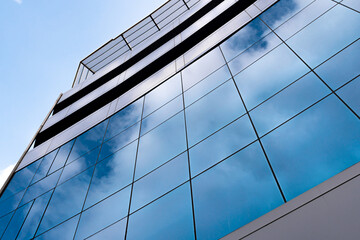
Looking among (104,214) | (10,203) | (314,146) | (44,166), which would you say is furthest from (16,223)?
(314,146)

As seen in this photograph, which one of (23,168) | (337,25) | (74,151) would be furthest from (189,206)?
(23,168)

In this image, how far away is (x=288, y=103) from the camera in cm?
717

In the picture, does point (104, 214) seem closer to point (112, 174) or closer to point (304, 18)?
point (112, 174)

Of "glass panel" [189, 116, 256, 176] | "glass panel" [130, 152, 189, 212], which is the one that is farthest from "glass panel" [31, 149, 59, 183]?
"glass panel" [189, 116, 256, 176]

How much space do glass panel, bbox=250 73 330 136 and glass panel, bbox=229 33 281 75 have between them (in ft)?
8.92

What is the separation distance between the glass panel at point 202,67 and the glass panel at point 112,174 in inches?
145

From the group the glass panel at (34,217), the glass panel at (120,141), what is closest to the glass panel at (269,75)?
the glass panel at (120,141)

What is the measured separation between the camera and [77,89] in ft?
67.1

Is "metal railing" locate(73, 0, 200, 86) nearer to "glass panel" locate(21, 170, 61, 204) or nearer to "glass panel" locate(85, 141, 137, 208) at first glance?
"glass panel" locate(21, 170, 61, 204)

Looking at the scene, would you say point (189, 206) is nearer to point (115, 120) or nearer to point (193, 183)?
point (193, 183)

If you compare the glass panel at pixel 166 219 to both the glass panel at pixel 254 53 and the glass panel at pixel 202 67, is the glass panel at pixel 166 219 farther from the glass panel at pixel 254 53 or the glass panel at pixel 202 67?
the glass panel at pixel 202 67

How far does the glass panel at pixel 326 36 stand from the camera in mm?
7607

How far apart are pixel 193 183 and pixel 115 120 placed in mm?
7463

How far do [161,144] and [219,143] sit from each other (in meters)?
2.59
